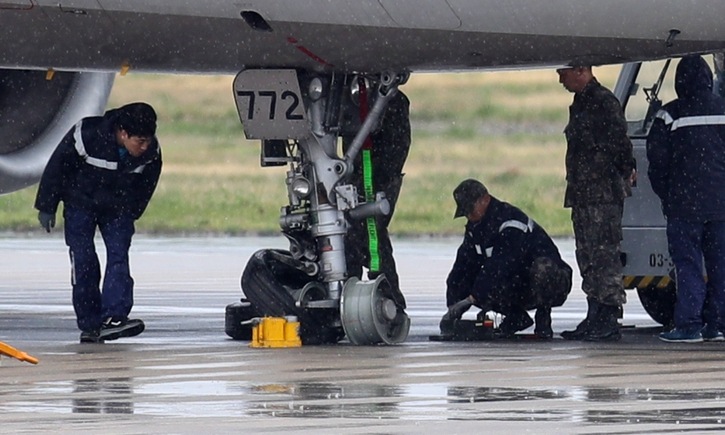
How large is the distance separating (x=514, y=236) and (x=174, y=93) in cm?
2648

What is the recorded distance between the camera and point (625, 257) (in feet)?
53.7

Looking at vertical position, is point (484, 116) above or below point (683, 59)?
above

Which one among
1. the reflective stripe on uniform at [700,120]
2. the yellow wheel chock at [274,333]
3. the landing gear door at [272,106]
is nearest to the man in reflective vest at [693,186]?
the reflective stripe on uniform at [700,120]

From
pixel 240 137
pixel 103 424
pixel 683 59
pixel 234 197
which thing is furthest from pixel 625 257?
pixel 240 137

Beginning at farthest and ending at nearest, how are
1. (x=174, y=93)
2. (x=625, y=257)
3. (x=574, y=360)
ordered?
(x=174, y=93) → (x=625, y=257) → (x=574, y=360)

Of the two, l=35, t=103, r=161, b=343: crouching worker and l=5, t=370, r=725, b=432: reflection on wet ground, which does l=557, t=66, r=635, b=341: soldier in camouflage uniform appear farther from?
l=5, t=370, r=725, b=432: reflection on wet ground

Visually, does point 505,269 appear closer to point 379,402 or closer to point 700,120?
point 700,120

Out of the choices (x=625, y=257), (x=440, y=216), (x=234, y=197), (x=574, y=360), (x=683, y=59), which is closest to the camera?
(x=574, y=360)

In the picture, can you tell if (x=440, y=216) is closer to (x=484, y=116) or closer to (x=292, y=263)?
(x=484, y=116)

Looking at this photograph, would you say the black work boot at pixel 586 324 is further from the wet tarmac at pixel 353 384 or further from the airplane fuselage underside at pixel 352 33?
the airplane fuselage underside at pixel 352 33

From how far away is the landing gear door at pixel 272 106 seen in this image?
1480 centimetres

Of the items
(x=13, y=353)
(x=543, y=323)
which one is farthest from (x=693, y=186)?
(x=13, y=353)

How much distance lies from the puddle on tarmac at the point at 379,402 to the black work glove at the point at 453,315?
3.89 metres

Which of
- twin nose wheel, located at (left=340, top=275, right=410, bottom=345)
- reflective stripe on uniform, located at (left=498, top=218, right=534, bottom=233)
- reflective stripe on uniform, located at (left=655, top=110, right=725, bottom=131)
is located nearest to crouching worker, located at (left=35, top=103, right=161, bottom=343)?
twin nose wheel, located at (left=340, top=275, right=410, bottom=345)
